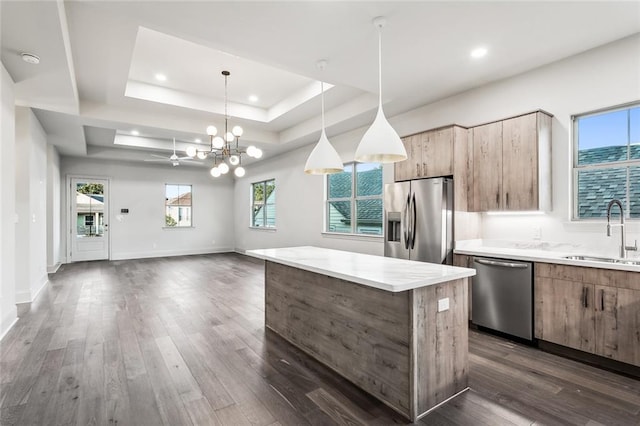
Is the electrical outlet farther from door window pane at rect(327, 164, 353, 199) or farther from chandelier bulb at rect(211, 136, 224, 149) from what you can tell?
chandelier bulb at rect(211, 136, 224, 149)

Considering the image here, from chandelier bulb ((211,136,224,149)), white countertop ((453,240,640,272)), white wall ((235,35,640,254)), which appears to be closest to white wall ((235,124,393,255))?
white wall ((235,35,640,254))

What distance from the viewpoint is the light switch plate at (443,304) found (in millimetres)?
2182

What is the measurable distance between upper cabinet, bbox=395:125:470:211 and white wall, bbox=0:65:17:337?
181 inches

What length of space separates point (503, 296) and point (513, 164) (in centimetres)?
142

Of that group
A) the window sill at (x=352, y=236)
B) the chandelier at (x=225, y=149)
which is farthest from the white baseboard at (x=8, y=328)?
the window sill at (x=352, y=236)

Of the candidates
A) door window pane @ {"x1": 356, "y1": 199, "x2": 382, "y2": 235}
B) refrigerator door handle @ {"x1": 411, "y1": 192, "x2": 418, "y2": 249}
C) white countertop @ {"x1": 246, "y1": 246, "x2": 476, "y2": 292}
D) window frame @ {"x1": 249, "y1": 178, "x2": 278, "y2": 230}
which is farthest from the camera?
window frame @ {"x1": 249, "y1": 178, "x2": 278, "y2": 230}

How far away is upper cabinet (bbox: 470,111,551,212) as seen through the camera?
3.29 m

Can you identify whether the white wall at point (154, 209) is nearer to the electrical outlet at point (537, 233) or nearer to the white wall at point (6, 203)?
the white wall at point (6, 203)

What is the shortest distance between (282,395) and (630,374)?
2.75 m

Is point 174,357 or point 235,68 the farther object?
point 235,68

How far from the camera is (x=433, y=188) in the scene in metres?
3.79

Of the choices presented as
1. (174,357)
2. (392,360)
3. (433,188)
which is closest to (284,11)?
(433,188)

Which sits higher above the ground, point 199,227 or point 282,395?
point 199,227

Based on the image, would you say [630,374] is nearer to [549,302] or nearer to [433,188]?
[549,302]
